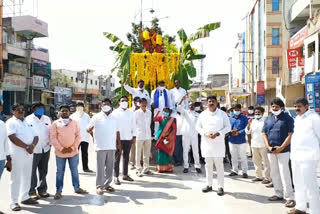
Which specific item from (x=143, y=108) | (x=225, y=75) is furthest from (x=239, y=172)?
(x=225, y=75)

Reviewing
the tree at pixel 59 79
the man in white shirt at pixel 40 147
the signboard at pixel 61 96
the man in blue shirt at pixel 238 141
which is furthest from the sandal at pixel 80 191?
the tree at pixel 59 79

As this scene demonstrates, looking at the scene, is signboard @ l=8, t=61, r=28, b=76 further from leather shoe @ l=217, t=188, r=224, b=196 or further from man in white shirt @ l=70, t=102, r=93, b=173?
leather shoe @ l=217, t=188, r=224, b=196

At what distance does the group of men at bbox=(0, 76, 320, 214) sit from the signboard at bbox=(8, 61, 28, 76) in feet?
92.2

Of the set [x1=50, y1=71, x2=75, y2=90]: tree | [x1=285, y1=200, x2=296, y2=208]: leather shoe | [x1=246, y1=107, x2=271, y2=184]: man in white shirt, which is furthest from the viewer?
[x1=50, y1=71, x2=75, y2=90]: tree

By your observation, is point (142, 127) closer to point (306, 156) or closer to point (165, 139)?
point (165, 139)

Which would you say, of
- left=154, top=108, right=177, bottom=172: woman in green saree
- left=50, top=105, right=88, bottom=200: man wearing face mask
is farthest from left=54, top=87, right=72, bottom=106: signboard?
left=50, top=105, right=88, bottom=200: man wearing face mask

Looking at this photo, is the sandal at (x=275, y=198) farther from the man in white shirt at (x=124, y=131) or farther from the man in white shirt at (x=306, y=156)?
the man in white shirt at (x=124, y=131)

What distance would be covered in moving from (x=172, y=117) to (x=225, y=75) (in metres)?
82.8

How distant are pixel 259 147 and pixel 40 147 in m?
4.63

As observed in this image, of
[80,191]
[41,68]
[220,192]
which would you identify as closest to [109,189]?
[80,191]

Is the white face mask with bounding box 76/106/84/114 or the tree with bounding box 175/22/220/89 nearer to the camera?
the white face mask with bounding box 76/106/84/114

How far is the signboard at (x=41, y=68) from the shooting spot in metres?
37.5

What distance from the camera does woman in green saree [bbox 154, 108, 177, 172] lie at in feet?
29.2

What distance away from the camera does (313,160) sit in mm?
5086
